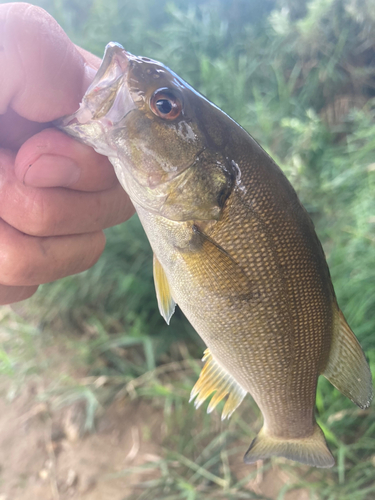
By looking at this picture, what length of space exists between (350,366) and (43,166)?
0.92m

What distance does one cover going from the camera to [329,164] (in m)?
2.44

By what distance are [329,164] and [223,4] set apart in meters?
2.29

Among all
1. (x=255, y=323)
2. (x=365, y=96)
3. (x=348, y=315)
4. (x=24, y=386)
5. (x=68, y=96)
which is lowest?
(x=24, y=386)

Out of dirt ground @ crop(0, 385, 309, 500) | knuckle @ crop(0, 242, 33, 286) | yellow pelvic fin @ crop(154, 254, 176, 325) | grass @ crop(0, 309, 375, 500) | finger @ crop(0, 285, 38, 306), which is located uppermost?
yellow pelvic fin @ crop(154, 254, 176, 325)

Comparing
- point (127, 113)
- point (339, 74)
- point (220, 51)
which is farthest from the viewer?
point (220, 51)

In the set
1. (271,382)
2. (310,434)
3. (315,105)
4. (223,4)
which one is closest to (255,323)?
(271,382)

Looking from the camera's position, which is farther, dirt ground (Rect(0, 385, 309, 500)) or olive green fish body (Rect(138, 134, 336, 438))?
dirt ground (Rect(0, 385, 309, 500))

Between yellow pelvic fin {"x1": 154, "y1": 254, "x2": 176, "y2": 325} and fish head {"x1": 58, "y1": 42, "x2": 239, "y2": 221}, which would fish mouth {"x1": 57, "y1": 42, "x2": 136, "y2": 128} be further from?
yellow pelvic fin {"x1": 154, "y1": 254, "x2": 176, "y2": 325}

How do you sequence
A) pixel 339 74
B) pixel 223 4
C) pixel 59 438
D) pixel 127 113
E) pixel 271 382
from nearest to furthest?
1. pixel 127 113
2. pixel 271 382
3. pixel 59 438
4. pixel 339 74
5. pixel 223 4

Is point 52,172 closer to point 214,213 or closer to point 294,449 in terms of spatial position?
point 214,213

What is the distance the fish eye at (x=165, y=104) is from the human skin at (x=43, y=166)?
20 cm

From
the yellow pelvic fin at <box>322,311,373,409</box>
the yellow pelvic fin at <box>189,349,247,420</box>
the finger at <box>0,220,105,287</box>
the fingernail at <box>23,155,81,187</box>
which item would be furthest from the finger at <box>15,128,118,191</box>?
the yellow pelvic fin at <box>322,311,373,409</box>

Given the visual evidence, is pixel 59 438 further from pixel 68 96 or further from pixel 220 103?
pixel 220 103

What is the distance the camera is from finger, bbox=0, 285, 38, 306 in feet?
3.37
